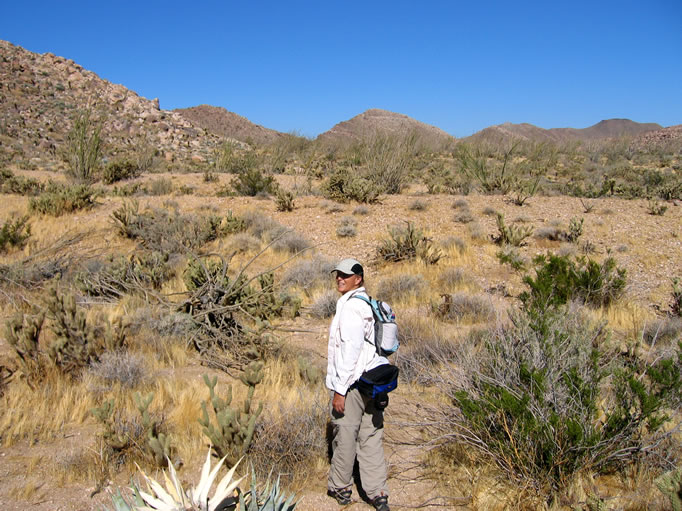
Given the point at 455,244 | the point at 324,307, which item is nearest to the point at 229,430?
the point at 324,307

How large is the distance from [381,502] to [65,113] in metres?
43.9

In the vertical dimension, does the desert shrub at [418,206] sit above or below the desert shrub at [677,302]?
above

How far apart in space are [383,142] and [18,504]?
45.9ft

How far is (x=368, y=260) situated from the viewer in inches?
365

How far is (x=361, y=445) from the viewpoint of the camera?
2916mm

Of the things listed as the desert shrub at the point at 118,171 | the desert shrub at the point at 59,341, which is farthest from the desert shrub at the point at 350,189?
the desert shrub at the point at 118,171

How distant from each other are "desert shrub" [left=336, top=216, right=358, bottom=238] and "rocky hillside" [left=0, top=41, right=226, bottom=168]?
23.1m

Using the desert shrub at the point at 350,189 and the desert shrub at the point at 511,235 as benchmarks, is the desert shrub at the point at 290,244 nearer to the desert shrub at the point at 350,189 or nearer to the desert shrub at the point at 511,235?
the desert shrub at the point at 350,189

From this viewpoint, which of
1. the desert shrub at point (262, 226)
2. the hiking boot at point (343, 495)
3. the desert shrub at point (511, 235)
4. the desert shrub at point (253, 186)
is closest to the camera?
the hiking boot at point (343, 495)

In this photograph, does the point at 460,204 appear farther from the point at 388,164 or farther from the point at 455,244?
the point at 388,164

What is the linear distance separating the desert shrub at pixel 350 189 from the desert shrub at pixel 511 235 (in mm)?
4102

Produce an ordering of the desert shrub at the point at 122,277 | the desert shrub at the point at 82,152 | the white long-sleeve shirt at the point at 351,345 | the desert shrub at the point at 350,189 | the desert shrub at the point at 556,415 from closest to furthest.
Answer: the white long-sleeve shirt at the point at 351,345, the desert shrub at the point at 556,415, the desert shrub at the point at 122,277, the desert shrub at the point at 350,189, the desert shrub at the point at 82,152

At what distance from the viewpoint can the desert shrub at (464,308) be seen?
634 centimetres

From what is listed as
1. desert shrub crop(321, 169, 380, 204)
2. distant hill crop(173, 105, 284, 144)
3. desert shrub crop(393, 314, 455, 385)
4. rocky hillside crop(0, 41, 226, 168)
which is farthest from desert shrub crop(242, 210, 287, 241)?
distant hill crop(173, 105, 284, 144)
